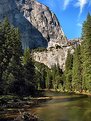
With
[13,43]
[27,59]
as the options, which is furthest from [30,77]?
[13,43]

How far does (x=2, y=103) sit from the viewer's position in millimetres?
43906

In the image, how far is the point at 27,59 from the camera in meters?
83.4

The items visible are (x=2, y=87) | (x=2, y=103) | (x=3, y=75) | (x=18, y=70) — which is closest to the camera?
(x=2, y=103)

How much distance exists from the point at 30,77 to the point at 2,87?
2781 centimetres

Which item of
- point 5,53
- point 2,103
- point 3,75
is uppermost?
point 5,53

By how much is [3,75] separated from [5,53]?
961 cm

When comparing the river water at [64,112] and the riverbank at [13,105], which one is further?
the riverbank at [13,105]

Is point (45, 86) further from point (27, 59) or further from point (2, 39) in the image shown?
point (2, 39)

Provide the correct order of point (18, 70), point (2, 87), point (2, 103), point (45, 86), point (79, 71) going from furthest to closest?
point (45, 86) → point (79, 71) → point (18, 70) → point (2, 87) → point (2, 103)

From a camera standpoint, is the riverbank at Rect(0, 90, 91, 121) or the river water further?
the riverbank at Rect(0, 90, 91, 121)

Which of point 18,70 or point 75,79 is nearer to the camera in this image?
point 18,70

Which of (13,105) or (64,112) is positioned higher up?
(13,105)

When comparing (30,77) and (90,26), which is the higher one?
(90,26)

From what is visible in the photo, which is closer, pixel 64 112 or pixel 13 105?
pixel 64 112
